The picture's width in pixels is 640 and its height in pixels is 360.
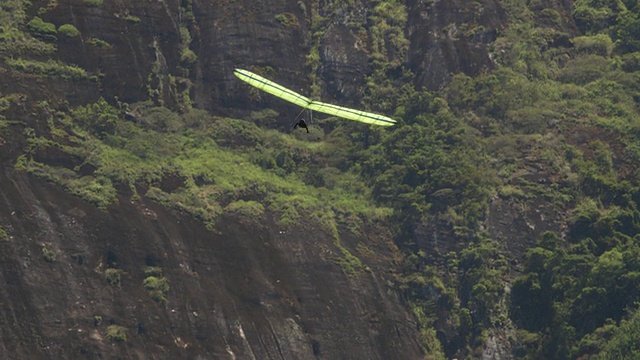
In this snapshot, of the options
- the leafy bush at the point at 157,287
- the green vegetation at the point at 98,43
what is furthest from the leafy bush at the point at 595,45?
the leafy bush at the point at 157,287

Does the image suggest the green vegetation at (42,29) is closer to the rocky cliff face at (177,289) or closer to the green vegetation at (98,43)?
the green vegetation at (98,43)

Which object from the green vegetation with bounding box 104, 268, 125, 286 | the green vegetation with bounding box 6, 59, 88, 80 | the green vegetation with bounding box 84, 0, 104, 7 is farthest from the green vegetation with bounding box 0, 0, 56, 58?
the green vegetation with bounding box 104, 268, 125, 286

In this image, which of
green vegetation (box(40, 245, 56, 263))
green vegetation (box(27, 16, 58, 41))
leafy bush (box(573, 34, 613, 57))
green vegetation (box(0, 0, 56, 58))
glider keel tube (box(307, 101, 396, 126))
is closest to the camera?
glider keel tube (box(307, 101, 396, 126))

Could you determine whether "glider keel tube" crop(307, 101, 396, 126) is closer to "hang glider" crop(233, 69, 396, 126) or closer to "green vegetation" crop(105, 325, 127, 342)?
"hang glider" crop(233, 69, 396, 126)

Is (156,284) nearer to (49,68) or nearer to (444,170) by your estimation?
(49,68)

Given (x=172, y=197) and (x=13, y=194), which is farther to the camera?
(x=172, y=197)

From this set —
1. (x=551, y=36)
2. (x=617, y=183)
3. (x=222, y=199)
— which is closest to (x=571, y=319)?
(x=617, y=183)

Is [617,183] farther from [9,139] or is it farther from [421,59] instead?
[9,139]
